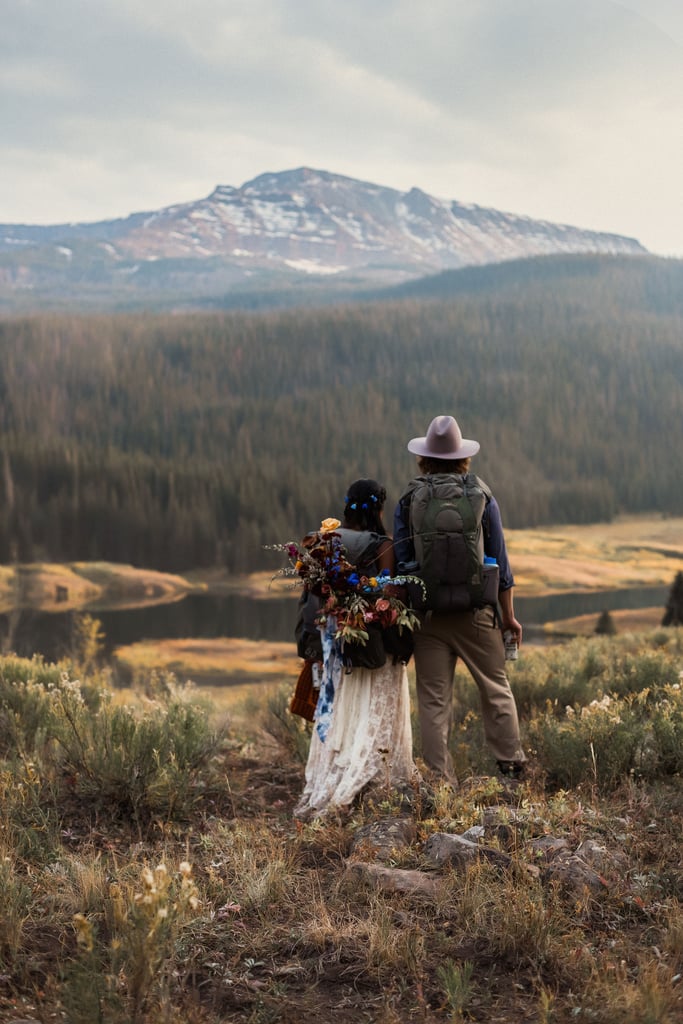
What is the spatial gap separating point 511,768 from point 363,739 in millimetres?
915

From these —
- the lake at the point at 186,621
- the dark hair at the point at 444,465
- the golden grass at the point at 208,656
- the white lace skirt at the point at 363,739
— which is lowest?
the golden grass at the point at 208,656

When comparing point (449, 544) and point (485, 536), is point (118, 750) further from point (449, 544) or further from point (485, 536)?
point (485, 536)

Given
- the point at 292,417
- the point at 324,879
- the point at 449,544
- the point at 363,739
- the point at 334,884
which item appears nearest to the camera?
the point at 334,884

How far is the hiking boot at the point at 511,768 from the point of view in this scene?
5.31 meters

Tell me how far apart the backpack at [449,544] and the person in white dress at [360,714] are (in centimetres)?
26

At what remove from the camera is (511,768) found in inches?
209

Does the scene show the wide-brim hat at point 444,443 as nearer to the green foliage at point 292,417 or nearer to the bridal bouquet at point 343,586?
the bridal bouquet at point 343,586

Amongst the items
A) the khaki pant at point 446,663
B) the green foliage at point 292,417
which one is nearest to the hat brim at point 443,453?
the khaki pant at point 446,663

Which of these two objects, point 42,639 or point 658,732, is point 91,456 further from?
point 658,732

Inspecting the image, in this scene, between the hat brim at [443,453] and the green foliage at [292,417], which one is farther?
the green foliage at [292,417]

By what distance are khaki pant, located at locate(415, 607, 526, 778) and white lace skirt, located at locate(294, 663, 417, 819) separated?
120 millimetres

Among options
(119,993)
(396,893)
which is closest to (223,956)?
(119,993)

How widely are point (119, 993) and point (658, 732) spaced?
368cm

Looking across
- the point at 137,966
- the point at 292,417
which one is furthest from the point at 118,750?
the point at 292,417
